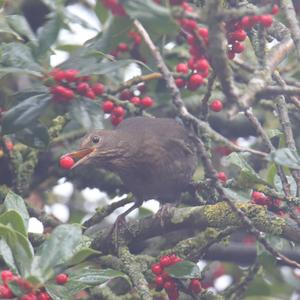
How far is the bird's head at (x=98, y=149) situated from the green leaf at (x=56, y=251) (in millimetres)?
1935

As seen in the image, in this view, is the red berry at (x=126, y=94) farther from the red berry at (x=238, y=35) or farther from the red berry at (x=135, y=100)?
the red berry at (x=238, y=35)

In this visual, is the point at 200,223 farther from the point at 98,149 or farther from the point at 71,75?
the point at 98,149

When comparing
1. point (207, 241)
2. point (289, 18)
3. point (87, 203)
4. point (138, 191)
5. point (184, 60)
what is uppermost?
point (289, 18)

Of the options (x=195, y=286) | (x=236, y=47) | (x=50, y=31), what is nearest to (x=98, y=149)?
(x=195, y=286)

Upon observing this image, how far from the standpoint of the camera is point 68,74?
3.63 meters

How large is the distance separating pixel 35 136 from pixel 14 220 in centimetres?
97

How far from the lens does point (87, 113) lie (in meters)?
3.74

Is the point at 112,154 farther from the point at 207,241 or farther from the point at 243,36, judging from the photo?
A: the point at 243,36

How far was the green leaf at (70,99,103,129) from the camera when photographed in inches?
146

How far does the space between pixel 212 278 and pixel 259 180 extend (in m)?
2.11

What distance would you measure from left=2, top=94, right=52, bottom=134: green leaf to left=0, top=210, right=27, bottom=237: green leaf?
67cm

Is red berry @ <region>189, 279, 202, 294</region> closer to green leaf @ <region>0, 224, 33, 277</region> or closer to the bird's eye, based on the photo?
green leaf @ <region>0, 224, 33, 277</region>

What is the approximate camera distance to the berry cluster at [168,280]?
152 inches

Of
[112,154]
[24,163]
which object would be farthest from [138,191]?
[24,163]
